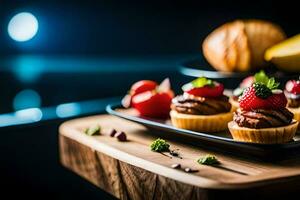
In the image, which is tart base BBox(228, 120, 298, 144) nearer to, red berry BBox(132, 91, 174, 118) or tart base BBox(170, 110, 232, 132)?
tart base BBox(170, 110, 232, 132)

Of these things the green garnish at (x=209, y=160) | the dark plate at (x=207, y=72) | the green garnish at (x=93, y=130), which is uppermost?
the dark plate at (x=207, y=72)

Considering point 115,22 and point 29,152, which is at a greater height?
point 115,22

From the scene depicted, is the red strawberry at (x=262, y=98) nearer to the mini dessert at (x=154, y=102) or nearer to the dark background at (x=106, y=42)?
the mini dessert at (x=154, y=102)

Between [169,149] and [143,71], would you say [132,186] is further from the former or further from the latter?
[143,71]

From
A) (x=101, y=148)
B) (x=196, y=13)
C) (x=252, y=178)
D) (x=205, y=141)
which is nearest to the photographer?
(x=252, y=178)

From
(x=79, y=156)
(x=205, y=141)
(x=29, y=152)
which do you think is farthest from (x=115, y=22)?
(x=205, y=141)

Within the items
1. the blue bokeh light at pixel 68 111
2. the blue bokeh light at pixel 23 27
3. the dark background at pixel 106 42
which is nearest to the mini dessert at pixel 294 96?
the blue bokeh light at pixel 68 111

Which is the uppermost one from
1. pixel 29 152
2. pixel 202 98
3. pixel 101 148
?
pixel 202 98
